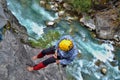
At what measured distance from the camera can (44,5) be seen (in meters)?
13.9

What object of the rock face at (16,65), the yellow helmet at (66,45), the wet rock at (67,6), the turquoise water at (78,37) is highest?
the yellow helmet at (66,45)

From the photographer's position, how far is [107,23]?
1357 cm

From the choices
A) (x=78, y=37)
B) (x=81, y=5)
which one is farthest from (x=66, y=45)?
(x=81, y=5)

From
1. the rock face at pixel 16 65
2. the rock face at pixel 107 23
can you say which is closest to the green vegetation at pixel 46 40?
the rock face at pixel 16 65

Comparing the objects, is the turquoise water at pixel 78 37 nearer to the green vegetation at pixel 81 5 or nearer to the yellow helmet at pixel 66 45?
the green vegetation at pixel 81 5

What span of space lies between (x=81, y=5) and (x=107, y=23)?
1.46 meters

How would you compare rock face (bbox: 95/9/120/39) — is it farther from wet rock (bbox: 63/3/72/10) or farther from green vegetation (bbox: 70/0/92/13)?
wet rock (bbox: 63/3/72/10)

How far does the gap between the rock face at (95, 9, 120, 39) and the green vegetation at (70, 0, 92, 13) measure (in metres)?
0.59

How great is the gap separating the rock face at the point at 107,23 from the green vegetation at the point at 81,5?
590 mm

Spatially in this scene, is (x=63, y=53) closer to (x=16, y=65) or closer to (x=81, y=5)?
(x=16, y=65)

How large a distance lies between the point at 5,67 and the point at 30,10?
6.29 meters

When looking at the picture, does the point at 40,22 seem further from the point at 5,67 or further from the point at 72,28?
the point at 5,67

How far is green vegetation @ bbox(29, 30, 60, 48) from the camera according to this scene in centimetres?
1088

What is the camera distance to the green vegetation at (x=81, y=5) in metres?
13.8
